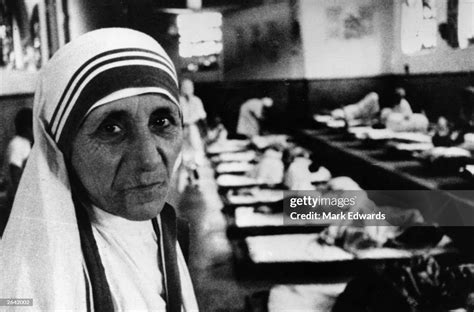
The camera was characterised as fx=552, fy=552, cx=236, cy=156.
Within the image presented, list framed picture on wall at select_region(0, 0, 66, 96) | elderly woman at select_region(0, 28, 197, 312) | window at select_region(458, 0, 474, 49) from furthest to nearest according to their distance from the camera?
window at select_region(458, 0, 474, 49) < framed picture on wall at select_region(0, 0, 66, 96) < elderly woman at select_region(0, 28, 197, 312)

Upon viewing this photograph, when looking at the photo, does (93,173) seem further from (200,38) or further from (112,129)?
(200,38)

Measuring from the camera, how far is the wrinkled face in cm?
163

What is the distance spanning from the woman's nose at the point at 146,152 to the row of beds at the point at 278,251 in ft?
0.86

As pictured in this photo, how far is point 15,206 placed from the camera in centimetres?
143

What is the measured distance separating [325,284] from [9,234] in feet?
3.06

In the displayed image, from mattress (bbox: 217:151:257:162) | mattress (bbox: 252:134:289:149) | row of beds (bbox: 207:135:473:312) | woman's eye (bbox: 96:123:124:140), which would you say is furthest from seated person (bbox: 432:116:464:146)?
woman's eye (bbox: 96:123:124:140)

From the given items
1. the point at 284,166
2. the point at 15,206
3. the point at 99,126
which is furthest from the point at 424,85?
the point at 15,206

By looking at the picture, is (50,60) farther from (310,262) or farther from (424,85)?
(424,85)

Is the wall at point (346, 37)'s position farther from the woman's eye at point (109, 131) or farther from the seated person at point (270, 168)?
the woman's eye at point (109, 131)

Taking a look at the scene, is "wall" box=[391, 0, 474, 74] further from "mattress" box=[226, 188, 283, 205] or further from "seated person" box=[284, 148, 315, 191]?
"mattress" box=[226, 188, 283, 205]

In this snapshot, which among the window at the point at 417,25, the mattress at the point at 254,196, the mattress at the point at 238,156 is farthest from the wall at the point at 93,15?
the window at the point at 417,25

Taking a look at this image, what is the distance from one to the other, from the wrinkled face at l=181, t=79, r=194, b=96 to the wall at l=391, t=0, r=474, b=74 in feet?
2.08

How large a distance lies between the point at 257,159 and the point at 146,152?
41 centimetres

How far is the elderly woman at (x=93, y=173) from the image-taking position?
1365 mm
